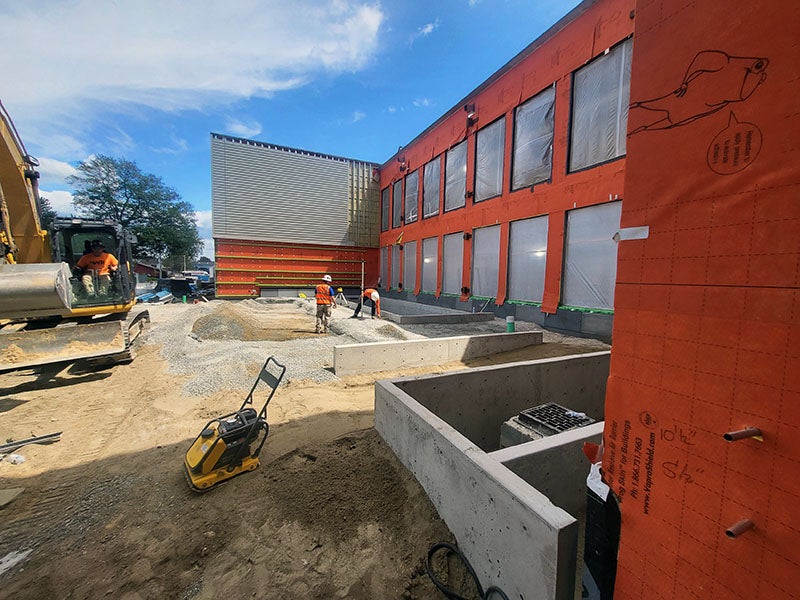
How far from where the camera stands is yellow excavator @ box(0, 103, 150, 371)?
444cm

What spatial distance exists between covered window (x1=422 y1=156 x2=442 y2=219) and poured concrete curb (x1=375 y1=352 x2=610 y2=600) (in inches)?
539

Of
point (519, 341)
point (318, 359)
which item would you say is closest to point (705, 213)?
point (318, 359)

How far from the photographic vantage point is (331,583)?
228cm

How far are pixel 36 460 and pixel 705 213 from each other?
20.8 feet

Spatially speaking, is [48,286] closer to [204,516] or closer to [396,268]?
[204,516]

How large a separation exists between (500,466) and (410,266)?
59.2 feet

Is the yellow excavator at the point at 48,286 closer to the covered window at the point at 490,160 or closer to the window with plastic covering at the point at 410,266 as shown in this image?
the covered window at the point at 490,160

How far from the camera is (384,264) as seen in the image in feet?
77.9

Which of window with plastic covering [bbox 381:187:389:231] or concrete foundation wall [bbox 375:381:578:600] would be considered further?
window with plastic covering [bbox 381:187:389:231]

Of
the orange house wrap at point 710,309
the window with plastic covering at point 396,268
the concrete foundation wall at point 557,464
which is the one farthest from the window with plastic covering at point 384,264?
the orange house wrap at point 710,309

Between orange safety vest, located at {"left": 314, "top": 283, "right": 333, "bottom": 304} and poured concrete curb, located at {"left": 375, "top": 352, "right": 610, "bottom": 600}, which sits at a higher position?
orange safety vest, located at {"left": 314, "top": 283, "right": 333, "bottom": 304}

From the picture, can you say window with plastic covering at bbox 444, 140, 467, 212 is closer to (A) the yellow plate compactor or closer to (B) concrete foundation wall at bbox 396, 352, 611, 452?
(B) concrete foundation wall at bbox 396, 352, 611, 452

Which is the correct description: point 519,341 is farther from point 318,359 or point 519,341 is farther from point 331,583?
point 331,583

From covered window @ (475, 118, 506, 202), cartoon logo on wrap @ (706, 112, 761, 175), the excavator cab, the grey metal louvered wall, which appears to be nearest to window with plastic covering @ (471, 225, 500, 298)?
covered window @ (475, 118, 506, 202)
